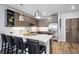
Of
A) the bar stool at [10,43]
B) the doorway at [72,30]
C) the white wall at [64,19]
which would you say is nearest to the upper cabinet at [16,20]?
the bar stool at [10,43]

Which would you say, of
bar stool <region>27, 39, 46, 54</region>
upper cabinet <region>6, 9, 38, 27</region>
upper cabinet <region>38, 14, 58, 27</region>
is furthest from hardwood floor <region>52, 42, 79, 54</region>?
upper cabinet <region>6, 9, 38, 27</region>

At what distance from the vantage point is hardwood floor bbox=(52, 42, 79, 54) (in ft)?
5.97

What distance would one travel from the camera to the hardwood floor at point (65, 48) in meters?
1.82

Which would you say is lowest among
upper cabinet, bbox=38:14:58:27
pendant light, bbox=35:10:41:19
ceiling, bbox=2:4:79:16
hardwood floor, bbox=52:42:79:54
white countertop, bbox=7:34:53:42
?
hardwood floor, bbox=52:42:79:54

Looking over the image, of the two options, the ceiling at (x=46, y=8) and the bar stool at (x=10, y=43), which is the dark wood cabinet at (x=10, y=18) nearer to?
the ceiling at (x=46, y=8)

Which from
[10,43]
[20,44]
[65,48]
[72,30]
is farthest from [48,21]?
[10,43]

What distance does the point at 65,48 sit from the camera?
1848 mm

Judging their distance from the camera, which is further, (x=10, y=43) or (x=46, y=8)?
(x=10, y=43)

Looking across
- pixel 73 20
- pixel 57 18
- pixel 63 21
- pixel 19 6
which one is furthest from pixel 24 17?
pixel 73 20

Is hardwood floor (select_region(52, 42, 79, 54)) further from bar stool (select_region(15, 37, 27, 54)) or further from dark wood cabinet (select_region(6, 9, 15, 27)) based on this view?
dark wood cabinet (select_region(6, 9, 15, 27))

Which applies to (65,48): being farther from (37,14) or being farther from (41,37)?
(37,14)

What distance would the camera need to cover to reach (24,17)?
193 cm

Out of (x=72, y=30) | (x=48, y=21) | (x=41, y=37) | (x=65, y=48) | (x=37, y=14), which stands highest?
(x=37, y=14)

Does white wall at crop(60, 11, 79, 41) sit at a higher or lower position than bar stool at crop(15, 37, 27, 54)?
higher
